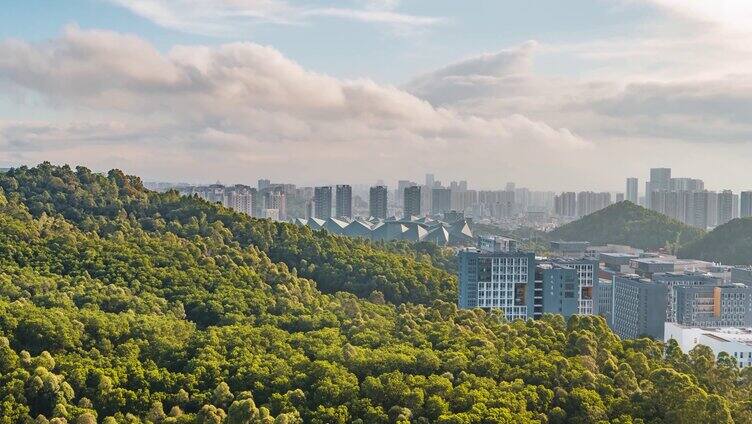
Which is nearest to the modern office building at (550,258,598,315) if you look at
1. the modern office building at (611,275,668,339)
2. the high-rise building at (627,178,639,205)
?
the modern office building at (611,275,668,339)

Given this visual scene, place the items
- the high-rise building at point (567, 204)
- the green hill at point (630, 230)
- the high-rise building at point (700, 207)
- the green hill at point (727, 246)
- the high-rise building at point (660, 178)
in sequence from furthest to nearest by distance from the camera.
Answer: the high-rise building at point (567, 204) → the high-rise building at point (660, 178) → the high-rise building at point (700, 207) → the green hill at point (630, 230) → the green hill at point (727, 246)

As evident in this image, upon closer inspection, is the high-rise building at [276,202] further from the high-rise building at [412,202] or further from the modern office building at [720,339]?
the modern office building at [720,339]

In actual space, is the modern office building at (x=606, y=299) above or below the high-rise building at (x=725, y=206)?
below

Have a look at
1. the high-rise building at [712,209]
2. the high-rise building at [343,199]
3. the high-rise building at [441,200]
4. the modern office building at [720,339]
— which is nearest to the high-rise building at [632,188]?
the high-rise building at [441,200]

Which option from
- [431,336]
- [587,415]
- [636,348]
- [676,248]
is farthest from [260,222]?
[676,248]

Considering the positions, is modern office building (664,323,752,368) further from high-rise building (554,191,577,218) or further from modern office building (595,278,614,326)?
high-rise building (554,191,577,218)

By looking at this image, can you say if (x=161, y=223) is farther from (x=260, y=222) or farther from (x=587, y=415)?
(x=587, y=415)

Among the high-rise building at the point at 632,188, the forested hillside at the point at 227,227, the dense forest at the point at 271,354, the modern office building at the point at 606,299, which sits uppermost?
the high-rise building at the point at 632,188
